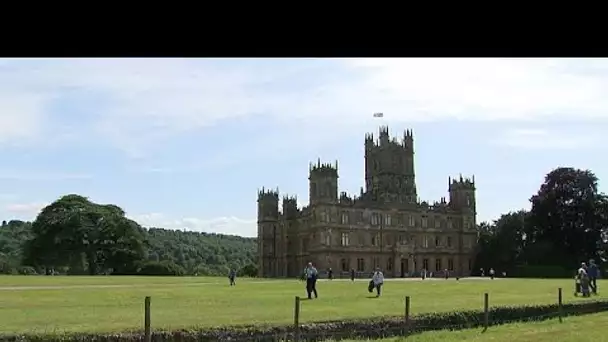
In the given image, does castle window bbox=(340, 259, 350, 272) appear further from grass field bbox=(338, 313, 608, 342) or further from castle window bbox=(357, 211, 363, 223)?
grass field bbox=(338, 313, 608, 342)

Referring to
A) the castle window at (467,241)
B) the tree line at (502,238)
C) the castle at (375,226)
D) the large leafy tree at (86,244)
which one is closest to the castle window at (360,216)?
the castle at (375,226)

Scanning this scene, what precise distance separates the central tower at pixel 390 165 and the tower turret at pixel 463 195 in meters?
4.81

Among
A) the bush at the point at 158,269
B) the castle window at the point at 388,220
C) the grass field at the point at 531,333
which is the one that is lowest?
the bush at the point at 158,269

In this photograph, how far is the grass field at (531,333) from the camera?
664 inches

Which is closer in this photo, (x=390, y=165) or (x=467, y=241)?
(x=467, y=241)

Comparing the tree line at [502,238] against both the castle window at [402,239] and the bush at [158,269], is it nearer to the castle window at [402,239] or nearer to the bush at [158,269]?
the bush at [158,269]

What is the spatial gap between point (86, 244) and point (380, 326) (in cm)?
6368

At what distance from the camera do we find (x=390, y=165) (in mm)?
96062

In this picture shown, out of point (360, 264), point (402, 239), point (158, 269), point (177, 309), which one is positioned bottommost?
point (158, 269)

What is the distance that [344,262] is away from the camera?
271ft

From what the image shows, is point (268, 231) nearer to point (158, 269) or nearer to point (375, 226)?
point (375, 226)

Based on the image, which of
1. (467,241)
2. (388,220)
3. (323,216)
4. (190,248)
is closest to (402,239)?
(388,220)

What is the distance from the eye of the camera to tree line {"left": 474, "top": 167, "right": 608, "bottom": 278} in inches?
2933
